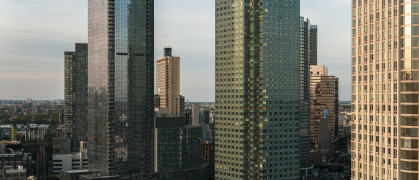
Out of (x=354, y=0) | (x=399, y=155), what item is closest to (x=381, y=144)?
(x=399, y=155)

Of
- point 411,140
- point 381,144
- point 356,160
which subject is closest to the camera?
point 411,140

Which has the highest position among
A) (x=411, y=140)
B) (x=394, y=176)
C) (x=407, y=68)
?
(x=407, y=68)

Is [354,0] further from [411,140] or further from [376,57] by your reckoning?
[411,140]

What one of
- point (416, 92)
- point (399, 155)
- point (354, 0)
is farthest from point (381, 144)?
point (354, 0)

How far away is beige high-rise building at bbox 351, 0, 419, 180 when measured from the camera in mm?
102188

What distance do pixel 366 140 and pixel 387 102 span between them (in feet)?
38.9

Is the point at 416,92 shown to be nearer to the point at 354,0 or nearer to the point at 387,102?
the point at 387,102

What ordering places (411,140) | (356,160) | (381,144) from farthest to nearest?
(356,160), (381,144), (411,140)

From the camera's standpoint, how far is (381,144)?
354ft

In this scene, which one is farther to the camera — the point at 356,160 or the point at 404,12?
the point at 356,160

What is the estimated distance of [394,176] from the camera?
103 meters

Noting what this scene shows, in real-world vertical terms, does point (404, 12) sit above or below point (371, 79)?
above

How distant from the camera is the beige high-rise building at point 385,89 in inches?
4023

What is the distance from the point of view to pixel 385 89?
107m
